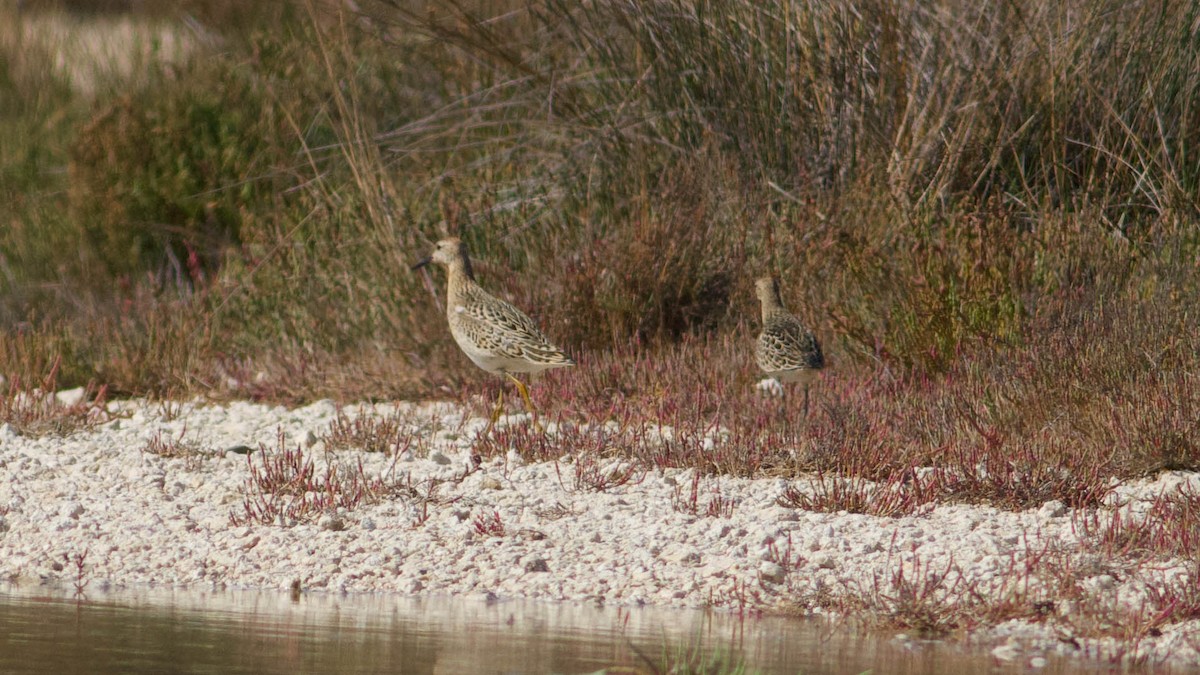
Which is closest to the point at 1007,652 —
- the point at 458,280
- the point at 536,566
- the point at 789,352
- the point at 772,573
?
the point at 772,573

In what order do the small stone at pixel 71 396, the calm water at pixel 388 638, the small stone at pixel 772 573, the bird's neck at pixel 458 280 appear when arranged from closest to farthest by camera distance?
the calm water at pixel 388 638
the small stone at pixel 772 573
the bird's neck at pixel 458 280
the small stone at pixel 71 396

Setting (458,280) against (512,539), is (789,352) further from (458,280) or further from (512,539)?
(512,539)

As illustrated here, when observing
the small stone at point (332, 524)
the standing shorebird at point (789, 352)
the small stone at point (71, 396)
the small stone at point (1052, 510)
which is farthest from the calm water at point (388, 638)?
the small stone at point (71, 396)

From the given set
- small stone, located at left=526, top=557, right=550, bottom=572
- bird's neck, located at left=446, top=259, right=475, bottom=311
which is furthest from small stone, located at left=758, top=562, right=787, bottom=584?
bird's neck, located at left=446, top=259, right=475, bottom=311

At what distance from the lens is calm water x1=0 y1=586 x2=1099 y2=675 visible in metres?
5.05

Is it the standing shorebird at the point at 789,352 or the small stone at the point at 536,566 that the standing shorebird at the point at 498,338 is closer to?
the standing shorebird at the point at 789,352

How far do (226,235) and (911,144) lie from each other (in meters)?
6.53

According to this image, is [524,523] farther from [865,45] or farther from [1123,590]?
[865,45]

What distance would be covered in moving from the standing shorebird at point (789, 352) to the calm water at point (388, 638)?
11.2 ft

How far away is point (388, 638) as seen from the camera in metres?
5.53

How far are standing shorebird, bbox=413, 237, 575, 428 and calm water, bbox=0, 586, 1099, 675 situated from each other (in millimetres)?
3032

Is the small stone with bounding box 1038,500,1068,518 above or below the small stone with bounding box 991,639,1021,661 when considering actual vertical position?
above

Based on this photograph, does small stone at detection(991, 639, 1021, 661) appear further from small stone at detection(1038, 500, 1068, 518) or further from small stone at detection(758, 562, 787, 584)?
small stone at detection(1038, 500, 1068, 518)

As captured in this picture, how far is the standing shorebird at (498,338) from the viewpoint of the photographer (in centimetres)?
964
